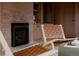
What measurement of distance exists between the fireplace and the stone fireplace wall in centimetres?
14

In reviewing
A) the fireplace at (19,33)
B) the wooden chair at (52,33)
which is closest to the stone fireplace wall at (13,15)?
the fireplace at (19,33)

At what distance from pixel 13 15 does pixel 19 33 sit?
2.01 ft

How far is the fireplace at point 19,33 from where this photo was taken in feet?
20.1

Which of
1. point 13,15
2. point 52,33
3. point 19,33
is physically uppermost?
point 13,15

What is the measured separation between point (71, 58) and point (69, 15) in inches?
368

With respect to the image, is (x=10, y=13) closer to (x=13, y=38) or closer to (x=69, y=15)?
(x=13, y=38)

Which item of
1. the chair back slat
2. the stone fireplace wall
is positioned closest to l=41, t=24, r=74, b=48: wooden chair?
the chair back slat

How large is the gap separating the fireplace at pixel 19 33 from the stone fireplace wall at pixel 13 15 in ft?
0.46

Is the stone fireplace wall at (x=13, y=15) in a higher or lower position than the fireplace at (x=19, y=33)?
higher

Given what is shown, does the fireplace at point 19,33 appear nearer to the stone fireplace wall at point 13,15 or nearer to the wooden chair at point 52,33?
the stone fireplace wall at point 13,15

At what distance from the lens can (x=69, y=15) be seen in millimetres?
10000

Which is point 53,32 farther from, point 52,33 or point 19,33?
point 19,33

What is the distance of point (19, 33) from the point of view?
6.46 metres

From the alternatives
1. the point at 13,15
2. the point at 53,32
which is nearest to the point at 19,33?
the point at 13,15
